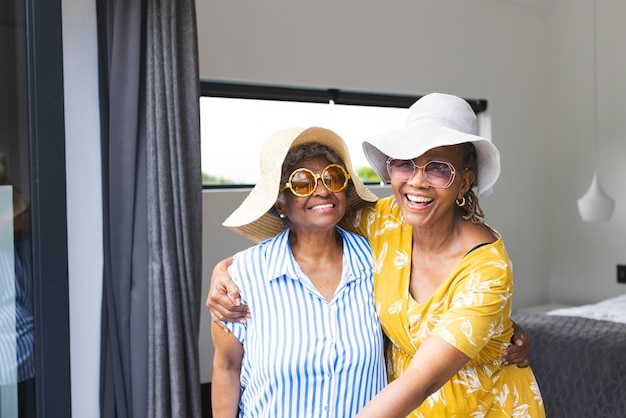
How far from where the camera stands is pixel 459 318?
1.39 m

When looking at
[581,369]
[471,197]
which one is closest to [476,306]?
[471,197]

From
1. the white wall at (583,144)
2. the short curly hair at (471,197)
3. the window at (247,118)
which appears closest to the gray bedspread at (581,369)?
the window at (247,118)

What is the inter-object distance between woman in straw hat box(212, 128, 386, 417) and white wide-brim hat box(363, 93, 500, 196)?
148 millimetres

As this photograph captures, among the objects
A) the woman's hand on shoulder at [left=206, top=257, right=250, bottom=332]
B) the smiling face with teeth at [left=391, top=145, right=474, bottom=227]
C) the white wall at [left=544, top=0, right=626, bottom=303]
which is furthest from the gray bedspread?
the woman's hand on shoulder at [left=206, top=257, right=250, bottom=332]

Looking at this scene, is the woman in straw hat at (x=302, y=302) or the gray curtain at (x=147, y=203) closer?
the woman in straw hat at (x=302, y=302)

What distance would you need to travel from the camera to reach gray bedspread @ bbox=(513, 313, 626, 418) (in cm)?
334

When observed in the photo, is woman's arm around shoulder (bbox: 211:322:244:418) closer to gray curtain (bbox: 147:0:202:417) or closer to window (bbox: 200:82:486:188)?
gray curtain (bbox: 147:0:202:417)

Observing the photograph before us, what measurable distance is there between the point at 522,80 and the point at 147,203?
160 inches

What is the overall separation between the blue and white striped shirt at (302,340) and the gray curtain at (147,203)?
3.12 feet

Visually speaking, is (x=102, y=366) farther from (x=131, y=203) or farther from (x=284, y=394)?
(x=284, y=394)

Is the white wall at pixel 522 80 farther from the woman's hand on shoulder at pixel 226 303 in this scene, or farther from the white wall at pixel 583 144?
the woman's hand on shoulder at pixel 226 303

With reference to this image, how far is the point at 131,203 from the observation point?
2539mm

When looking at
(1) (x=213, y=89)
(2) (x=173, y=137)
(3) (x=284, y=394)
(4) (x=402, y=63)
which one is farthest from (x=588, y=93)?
(3) (x=284, y=394)

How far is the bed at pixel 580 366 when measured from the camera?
335cm
